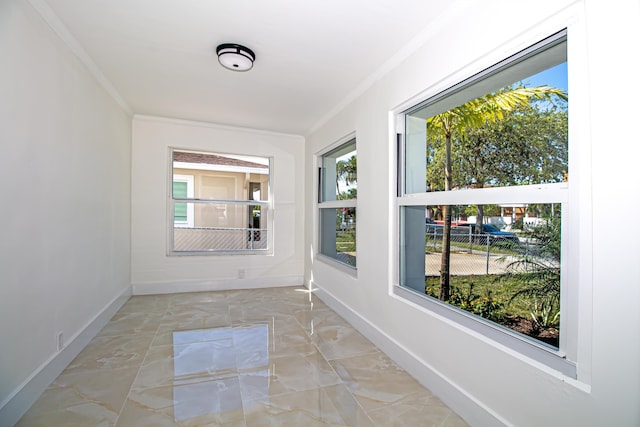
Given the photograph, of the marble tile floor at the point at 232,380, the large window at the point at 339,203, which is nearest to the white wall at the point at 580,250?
the marble tile floor at the point at 232,380

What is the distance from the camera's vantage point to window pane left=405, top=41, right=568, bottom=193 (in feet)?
4.54

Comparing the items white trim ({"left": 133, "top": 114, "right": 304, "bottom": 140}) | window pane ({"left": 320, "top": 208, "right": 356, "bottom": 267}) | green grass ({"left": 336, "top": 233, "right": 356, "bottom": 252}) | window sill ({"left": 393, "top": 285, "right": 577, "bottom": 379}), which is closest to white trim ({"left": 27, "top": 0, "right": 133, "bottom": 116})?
white trim ({"left": 133, "top": 114, "right": 304, "bottom": 140})

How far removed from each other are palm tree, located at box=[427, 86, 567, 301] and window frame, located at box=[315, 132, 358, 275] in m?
1.16

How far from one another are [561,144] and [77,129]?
3164 mm

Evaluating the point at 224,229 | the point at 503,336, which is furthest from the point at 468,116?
the point at 224,229

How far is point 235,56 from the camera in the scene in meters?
2.33

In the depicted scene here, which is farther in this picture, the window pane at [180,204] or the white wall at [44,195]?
the window pane at [180,204]

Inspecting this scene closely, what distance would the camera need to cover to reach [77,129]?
2373mm

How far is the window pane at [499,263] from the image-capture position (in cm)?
140

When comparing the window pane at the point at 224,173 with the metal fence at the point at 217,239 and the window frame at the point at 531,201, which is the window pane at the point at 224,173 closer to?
the metal fence at the point at 217,239

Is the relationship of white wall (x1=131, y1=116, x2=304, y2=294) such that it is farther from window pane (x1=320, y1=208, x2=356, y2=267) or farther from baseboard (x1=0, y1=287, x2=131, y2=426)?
baseboard (x1=0, y1=287, x2=131, y2=426)

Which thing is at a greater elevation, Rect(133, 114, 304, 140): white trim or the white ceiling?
the white ceiling

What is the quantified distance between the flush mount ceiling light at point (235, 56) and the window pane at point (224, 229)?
2.44m

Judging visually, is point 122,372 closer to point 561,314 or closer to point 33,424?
point 33,424
